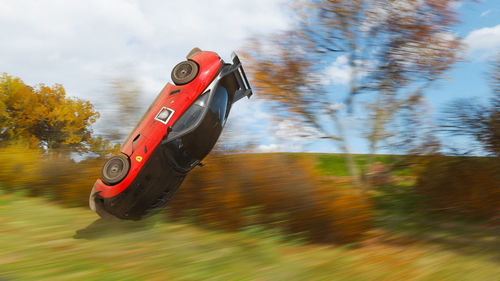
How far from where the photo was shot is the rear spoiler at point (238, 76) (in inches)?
247

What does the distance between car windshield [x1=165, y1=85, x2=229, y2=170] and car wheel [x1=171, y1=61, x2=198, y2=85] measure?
0.39 metres

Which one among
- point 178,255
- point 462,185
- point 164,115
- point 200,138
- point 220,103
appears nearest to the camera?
point 178,255

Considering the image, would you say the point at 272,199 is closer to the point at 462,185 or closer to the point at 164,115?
the point at 164,115

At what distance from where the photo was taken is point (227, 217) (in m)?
5.90

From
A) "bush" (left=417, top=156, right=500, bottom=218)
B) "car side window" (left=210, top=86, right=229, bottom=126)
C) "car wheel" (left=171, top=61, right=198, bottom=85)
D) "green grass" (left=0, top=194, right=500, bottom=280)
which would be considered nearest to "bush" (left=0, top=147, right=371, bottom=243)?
"green grass" (left=0, top=194, right=500, bottom=280)

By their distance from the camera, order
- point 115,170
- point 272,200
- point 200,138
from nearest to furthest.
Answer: point 115,170 < point 200,138 < point 272,200

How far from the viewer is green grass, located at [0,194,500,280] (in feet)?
13.6

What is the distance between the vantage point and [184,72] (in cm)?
595

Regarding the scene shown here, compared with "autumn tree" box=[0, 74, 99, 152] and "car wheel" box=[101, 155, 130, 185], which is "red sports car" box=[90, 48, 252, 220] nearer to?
"car wheel" box=[101, 155, 130, 185]

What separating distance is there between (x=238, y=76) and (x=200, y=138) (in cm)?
123

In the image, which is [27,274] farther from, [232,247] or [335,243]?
[335,243]

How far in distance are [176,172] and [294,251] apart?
76.4 inches

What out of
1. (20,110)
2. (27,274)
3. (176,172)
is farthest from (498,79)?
(20,110)

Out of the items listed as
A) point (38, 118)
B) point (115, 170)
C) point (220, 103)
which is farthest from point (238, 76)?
point (38, 118)
